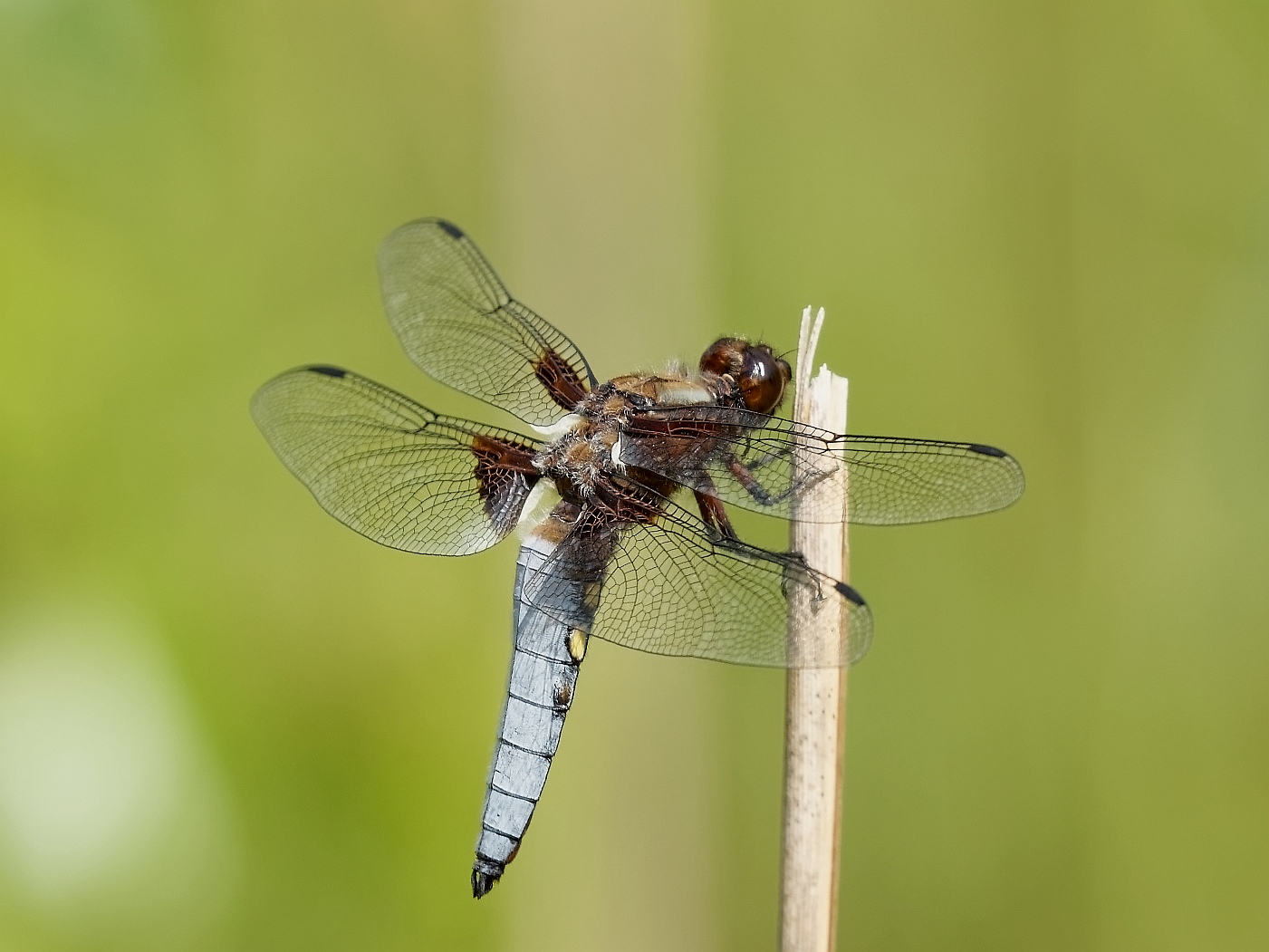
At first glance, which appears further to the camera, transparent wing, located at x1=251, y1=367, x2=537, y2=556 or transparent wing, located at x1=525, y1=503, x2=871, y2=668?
transparent wing, located at x1=251, y1=367, x2=537, y2=556

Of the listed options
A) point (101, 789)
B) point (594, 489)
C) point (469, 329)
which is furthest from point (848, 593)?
point (101, 789)

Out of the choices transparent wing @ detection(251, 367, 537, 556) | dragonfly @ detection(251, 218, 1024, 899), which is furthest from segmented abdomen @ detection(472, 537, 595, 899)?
transparent wing @ detection(251, 367, 537, 556)

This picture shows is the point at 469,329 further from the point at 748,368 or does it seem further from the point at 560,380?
the point at 748,368

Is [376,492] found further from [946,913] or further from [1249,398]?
[1249,398]

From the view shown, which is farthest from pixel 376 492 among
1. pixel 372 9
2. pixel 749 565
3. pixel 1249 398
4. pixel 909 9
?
pixel 909 9

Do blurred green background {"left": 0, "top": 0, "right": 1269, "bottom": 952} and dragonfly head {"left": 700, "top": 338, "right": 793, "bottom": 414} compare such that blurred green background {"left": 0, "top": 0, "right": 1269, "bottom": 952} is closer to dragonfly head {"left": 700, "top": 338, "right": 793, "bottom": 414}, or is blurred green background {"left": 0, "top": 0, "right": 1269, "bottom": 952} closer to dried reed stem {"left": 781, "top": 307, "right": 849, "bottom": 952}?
dragonfly head {"left": 700, "top": 338, "right": 793, "bottom": 414}

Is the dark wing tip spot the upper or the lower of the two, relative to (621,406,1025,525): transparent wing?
lower

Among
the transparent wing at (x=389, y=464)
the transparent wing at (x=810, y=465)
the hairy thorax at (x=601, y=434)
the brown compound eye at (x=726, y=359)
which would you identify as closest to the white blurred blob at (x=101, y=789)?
the transparent wing at (x=389, y=464)
